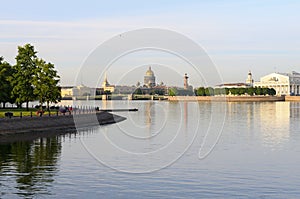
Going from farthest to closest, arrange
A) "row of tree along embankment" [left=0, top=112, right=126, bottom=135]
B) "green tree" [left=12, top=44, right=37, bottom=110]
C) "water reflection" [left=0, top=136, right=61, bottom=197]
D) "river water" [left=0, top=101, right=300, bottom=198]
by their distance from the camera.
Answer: "green tree" [left=12, top=44, right=37, bottom=110]
"row of tree along embankment" [left=0, top=112, right=126, bottom=135]
"water reflection" [left=0, top=136, right=61, bottom=197]
"river water" [left=0, top=101, right=300, bottom=198]

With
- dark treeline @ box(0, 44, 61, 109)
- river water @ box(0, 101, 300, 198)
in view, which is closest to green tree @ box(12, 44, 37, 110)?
dark treeline @ box(0, 44, 61, 109)

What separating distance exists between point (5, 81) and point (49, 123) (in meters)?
17.6

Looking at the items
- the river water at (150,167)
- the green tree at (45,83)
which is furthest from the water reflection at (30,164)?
the green tree at (45,83)

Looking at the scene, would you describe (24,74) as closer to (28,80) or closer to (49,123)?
(28,80)

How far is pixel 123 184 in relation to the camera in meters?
32.7

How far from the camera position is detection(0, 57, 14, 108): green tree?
8156cm

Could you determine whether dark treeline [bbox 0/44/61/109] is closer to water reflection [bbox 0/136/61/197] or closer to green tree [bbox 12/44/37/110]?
green tree [bbox 12/44/37/110]

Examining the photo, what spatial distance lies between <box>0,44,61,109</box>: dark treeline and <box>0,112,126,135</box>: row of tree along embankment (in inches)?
251

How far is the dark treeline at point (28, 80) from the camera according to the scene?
81500mm

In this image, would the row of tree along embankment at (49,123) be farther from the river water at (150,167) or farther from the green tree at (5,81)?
the green tree at (5,81)

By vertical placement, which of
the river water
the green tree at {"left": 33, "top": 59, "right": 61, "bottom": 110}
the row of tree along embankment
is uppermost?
the green tree at {"left": 33, "top": 59, "right": 61, "bottom": 110}

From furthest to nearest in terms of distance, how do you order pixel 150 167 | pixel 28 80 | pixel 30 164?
pixel 28 80 < pixel 30 164 < pixel 150 167


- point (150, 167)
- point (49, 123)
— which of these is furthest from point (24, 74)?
point (150, 167)

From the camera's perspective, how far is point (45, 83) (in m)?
82.9
